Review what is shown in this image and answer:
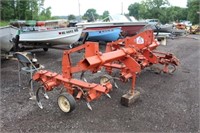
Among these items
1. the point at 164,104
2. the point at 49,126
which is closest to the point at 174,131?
the point at 164,104

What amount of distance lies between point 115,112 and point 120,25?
9547 mm

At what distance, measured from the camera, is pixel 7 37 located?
750 cm

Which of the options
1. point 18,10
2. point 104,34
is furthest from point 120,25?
point 18,10

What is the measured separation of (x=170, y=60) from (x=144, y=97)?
2.19 meters

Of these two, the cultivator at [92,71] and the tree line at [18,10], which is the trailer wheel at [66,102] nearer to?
the cultivator at [92,71]

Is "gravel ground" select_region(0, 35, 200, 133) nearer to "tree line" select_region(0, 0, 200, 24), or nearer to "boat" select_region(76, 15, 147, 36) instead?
"boat" select_region(76, 15, 147, 36)

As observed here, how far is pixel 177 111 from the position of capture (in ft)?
13.5

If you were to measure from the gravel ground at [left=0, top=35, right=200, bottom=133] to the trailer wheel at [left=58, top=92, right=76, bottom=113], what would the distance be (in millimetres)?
A: 108

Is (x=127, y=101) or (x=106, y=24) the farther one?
(x=106, y=24)

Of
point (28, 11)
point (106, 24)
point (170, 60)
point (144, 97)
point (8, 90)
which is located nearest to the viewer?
point (144, 97)

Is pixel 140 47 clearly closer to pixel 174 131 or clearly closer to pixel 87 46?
pixel 87 46

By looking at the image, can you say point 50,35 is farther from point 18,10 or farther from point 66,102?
point 18,10

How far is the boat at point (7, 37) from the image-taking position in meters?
7.36

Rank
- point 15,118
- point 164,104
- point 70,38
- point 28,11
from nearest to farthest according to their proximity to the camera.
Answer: point 15,118 → point 164,104 → point 70,38 → point 28,11
